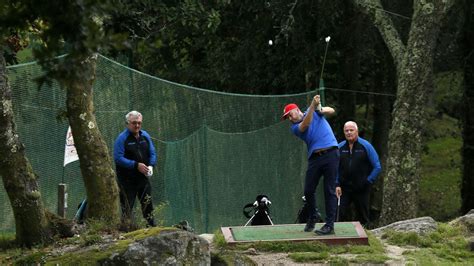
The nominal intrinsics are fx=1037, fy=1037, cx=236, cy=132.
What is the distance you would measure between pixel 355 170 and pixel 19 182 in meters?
5.28

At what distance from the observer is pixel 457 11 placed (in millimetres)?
21828

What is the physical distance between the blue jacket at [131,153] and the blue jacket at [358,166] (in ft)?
8.53

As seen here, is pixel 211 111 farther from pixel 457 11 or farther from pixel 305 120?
pixel 457 11

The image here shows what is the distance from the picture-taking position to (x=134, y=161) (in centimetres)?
1194

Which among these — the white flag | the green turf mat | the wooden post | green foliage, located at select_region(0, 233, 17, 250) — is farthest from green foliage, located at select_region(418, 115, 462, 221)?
green foliage, located at select_region(0, 233, 17, 250)

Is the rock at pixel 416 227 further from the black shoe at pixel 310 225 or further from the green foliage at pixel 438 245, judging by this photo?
the black shoe at pixel 310 225

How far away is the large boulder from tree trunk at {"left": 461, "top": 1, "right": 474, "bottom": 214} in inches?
541

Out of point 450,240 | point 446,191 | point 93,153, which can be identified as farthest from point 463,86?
point 93,153

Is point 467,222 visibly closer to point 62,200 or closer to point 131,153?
point 131,153

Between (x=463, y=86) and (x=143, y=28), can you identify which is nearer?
(x=143, y=28)

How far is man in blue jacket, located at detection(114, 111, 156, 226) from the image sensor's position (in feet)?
39.0

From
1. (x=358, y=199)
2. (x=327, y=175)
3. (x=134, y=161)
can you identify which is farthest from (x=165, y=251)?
→ (x=358, y=199)

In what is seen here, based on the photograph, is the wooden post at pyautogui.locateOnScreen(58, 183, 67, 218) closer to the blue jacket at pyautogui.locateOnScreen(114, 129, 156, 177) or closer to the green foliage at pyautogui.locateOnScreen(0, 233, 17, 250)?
the blue jacket at pyautogui.locateOnScreen(114, 129, 156, 177)

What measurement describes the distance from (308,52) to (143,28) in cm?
588
